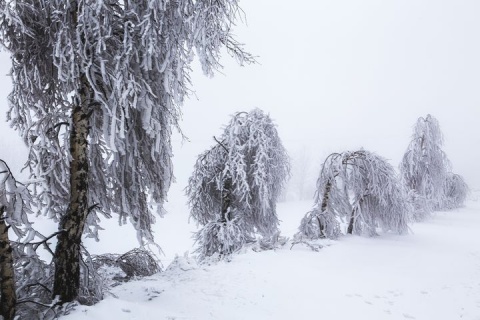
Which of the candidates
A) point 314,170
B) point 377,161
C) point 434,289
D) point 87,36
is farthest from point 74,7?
point 314,170

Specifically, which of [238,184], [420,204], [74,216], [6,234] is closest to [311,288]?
[238,184]

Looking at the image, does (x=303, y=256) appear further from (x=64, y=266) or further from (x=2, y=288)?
(x=2, y=288)

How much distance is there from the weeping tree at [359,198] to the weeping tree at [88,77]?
286 inches

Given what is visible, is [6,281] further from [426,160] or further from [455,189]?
[455,189]

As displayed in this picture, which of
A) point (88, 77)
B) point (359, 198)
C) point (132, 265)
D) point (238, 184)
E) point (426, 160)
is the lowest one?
point (132, 265)

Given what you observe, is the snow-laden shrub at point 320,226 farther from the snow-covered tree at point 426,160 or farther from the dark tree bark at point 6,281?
the snow-covered tree at point 426,160

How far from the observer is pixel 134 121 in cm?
434

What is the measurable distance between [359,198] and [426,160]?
1000 centimetres

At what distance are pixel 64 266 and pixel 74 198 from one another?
0.83 meters

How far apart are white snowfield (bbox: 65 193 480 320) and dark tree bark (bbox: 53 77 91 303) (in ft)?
1.13

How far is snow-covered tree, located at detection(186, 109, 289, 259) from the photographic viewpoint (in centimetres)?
→ 909

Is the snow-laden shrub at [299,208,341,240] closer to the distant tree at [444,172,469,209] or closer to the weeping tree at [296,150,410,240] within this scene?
the weeping tree at [296,150,410,240]

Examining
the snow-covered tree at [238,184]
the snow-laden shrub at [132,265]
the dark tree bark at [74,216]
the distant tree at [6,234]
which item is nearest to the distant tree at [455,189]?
the snow-covered tree at [238,184]

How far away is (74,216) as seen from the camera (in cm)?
381
